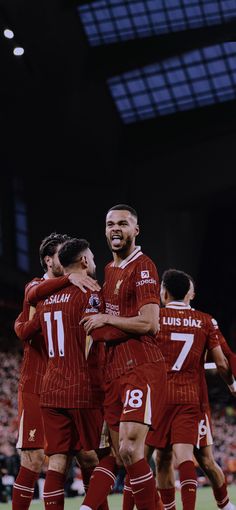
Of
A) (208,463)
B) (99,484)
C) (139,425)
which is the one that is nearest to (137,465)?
(139,425)

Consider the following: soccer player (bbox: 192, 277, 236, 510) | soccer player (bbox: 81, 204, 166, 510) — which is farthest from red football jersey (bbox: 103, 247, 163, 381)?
soccer player (bbox: 192, 277, 236, 510)

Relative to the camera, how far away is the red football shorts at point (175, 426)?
7223 mm

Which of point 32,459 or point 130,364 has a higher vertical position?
point 130,364

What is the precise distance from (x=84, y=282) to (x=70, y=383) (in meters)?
0.71

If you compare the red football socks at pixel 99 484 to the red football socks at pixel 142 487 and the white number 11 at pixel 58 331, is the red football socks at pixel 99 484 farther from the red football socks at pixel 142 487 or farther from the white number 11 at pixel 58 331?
the white number 11 at pixel 58 331

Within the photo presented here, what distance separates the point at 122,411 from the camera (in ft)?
18.7

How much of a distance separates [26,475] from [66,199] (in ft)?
98.6

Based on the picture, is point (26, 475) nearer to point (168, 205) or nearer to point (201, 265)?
point (168, 205)

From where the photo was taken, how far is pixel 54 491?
5.84 metres

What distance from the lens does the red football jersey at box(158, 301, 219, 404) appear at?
7324 mm

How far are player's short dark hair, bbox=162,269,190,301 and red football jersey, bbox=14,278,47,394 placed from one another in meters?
1.31

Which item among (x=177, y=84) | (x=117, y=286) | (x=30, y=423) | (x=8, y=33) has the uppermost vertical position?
(x=177, y=84)

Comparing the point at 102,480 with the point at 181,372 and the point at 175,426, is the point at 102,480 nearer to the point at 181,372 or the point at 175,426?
the point at 175,426

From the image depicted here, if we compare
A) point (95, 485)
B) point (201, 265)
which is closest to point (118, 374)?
point (95, 485)
